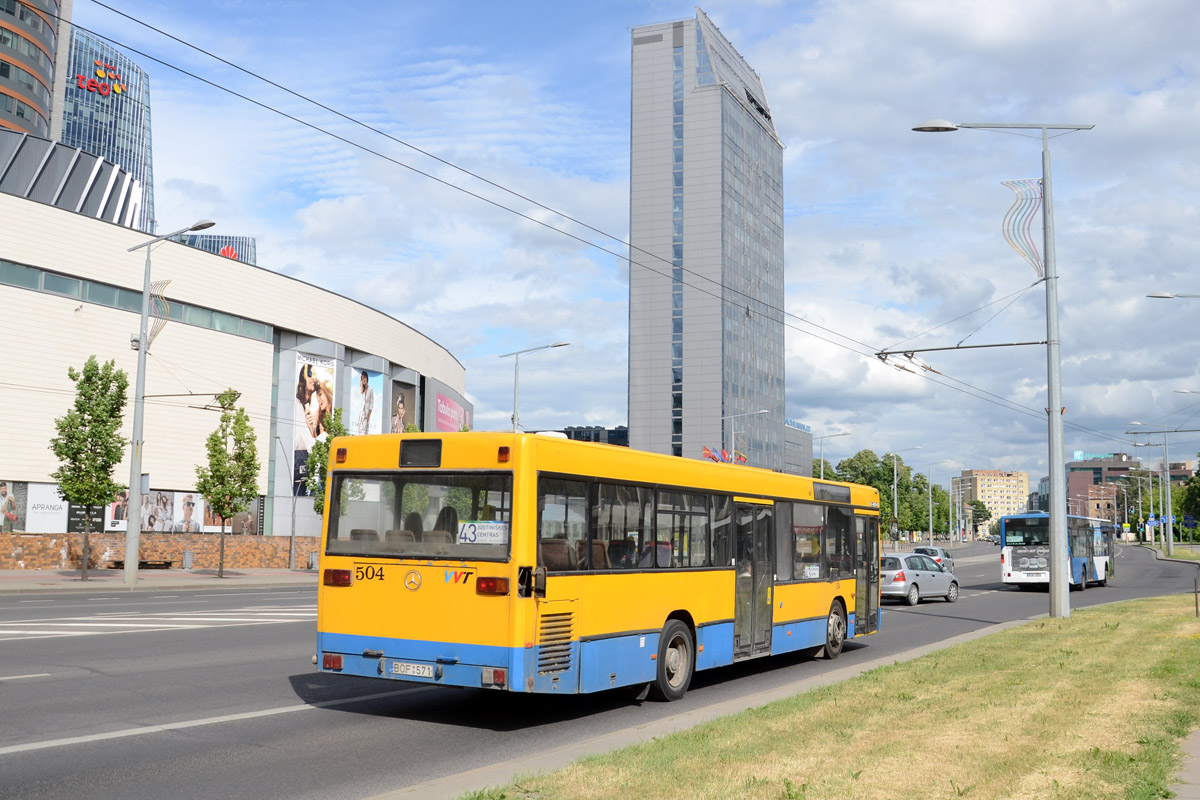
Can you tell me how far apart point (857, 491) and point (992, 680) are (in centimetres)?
569

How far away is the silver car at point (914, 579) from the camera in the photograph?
98.3 feet

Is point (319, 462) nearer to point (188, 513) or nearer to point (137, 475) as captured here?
point (188, 513)

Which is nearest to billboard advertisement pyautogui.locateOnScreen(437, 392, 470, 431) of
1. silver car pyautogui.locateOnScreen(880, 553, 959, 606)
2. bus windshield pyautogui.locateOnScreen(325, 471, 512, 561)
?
silver car pyautogui.locateOnScreen(880, 553, 959, 606)

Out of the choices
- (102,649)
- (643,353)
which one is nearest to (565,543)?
(102,649)

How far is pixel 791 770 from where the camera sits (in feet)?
23.8

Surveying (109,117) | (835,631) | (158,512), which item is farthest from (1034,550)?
(109,117)

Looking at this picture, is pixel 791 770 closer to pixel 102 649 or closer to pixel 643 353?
pixel 102 649

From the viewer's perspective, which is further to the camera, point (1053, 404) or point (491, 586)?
point (1053, 404)

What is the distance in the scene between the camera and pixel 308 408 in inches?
2306

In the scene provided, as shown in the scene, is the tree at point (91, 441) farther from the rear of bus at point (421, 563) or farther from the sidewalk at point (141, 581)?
the rear of bus at point (421, 563)

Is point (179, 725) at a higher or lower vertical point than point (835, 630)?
lower

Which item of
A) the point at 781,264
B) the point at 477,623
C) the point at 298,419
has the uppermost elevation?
the point at 781,264

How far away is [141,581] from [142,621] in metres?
17.1

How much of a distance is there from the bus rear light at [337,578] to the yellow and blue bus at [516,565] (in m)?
0.01
